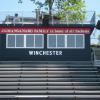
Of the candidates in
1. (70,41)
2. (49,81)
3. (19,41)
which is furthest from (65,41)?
(49,81)

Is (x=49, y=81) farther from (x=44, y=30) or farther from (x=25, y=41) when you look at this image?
(x=44, y=30)

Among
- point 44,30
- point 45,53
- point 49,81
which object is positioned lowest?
point 49,81

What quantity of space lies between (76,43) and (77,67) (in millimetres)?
2282

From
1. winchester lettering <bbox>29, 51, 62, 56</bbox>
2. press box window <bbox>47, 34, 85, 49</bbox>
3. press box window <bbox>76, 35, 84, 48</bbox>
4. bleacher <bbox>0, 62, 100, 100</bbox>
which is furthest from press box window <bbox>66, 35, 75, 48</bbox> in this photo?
bleacher <bbox>0, 62, 100, 100</bbox>

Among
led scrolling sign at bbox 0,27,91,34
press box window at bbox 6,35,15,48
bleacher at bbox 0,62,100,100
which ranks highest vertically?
led scrolling sign at bbox 0,27,91,34

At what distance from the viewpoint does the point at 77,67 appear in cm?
2792

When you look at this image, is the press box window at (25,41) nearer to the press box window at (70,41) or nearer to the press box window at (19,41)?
the press box window at (19,41)

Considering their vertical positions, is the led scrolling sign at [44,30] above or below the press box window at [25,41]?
above

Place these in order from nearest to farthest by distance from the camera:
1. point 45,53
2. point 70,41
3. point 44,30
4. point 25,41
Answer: point 45,53 → point 25,41 → point 70,41 → point 44,30

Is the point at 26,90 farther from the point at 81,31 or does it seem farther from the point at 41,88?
the point at 81,31

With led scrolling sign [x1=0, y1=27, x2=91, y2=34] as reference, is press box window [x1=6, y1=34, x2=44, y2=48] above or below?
below

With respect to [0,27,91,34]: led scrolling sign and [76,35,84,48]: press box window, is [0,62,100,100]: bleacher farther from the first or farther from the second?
[0,27,91,34]: led scrolling sign

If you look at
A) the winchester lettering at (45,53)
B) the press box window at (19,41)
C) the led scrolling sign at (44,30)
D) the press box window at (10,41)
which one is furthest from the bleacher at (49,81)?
the led scrolling sign at (44,30)

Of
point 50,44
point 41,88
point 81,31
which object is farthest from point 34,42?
point 41,88
